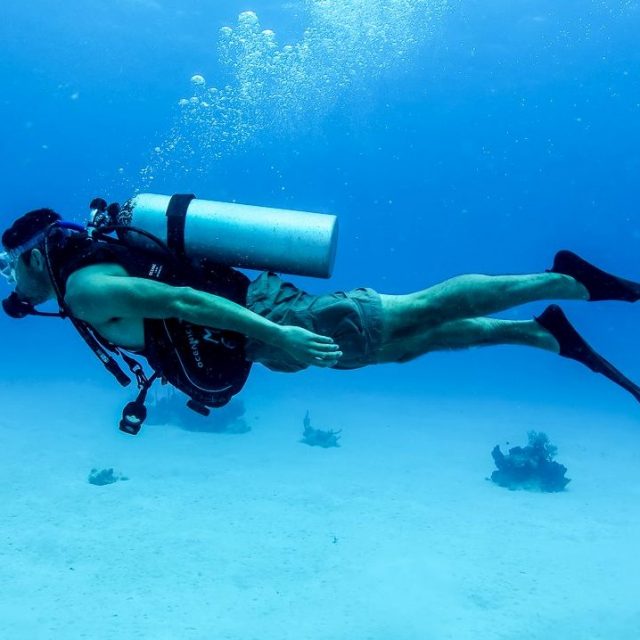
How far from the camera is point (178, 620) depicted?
6.23m

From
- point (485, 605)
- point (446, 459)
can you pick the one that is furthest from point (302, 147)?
point (485, 605)

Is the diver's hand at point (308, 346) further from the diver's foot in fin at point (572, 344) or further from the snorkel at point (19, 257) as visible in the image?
the diver's foot in fin at point (572, 344)

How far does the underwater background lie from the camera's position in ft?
23.0

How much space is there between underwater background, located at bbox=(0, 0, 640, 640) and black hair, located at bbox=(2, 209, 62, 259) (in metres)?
4.20

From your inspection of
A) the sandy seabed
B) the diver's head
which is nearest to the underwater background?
the sandy seabed

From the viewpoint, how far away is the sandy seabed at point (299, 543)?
6.42m

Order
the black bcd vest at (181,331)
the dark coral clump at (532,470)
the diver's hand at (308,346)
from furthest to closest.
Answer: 1. the dark coral clump at (532,470)
2. the black bcd vest at (181,331)
3. the diver's hand at (308,346)

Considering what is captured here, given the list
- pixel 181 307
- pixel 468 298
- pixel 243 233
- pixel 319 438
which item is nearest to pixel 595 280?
pixel 468 298

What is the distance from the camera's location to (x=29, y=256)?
4.31 m

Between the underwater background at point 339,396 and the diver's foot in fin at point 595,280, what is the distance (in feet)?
13.8

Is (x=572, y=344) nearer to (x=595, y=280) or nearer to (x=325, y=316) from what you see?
(x=595, y=280)

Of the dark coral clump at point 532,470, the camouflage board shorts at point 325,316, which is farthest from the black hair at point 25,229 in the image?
the dark coral clump at point 532,470

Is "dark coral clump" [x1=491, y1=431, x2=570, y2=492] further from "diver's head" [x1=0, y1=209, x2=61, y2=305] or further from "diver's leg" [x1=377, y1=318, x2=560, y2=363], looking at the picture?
"diver's head" [x1=0, y1=209, x2=61, y2=305]

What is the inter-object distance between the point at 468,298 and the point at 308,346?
1.45m
